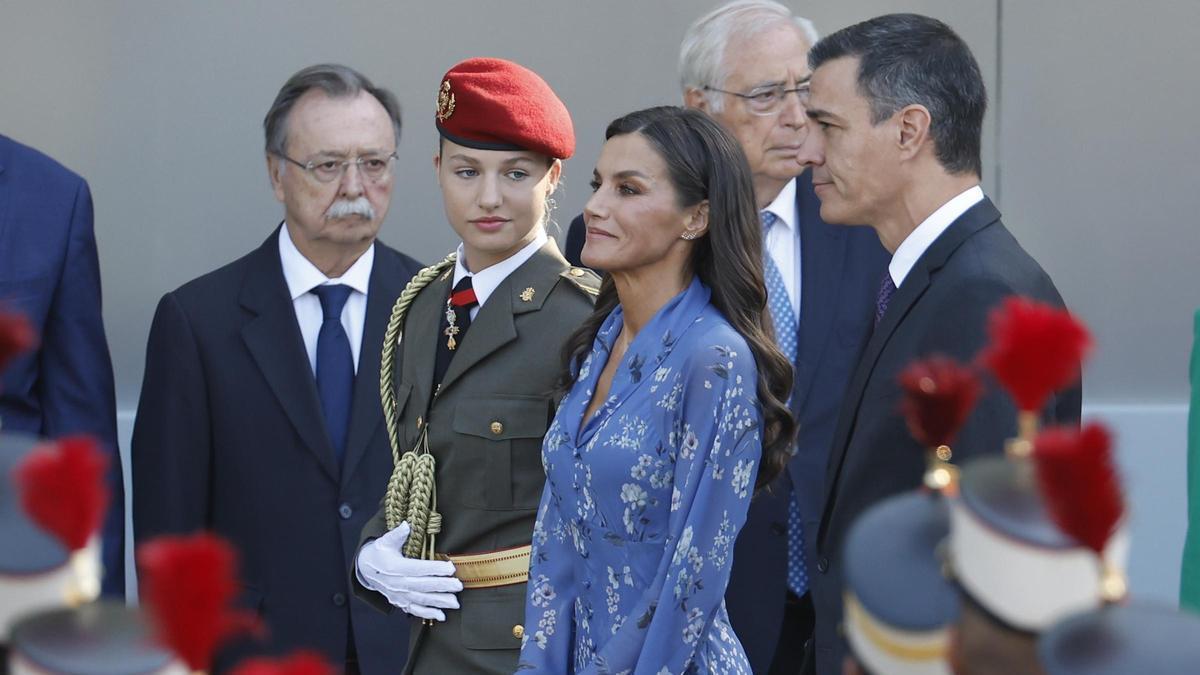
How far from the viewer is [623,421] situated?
2588 millimetres

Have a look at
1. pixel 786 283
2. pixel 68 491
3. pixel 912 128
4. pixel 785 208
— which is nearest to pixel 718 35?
pixel 785 208

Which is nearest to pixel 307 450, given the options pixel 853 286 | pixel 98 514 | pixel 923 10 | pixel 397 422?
pixel 397 422

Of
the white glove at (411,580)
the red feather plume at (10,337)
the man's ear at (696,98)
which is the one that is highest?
the red feather plume at (10,337)

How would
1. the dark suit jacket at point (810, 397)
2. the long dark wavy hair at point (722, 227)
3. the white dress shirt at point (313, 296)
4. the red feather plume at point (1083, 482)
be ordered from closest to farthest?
the red feather plume at point (1083, 482), the long dark wavy hair at point (722, 227), the dark suit jacket at point (810, 397), the white dress shirt at point (313, 296)

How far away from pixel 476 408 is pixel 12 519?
1849 mm

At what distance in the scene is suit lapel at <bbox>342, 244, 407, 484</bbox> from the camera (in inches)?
143

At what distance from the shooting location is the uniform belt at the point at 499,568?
9.61 feet

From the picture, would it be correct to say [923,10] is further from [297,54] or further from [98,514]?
[98,514]

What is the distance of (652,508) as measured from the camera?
8.30 feet

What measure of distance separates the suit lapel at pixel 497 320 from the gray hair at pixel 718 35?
98 cm

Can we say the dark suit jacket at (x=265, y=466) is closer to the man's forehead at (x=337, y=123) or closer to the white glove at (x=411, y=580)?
the man's forehead at (x=337, y=123)

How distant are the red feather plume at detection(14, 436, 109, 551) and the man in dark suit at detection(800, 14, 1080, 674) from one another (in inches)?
60.7

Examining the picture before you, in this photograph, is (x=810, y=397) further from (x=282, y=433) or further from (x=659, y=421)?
(x=282, y=433)

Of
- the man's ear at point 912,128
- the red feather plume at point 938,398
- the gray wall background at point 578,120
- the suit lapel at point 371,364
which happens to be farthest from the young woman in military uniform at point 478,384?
the red feather plume at point 938,398
